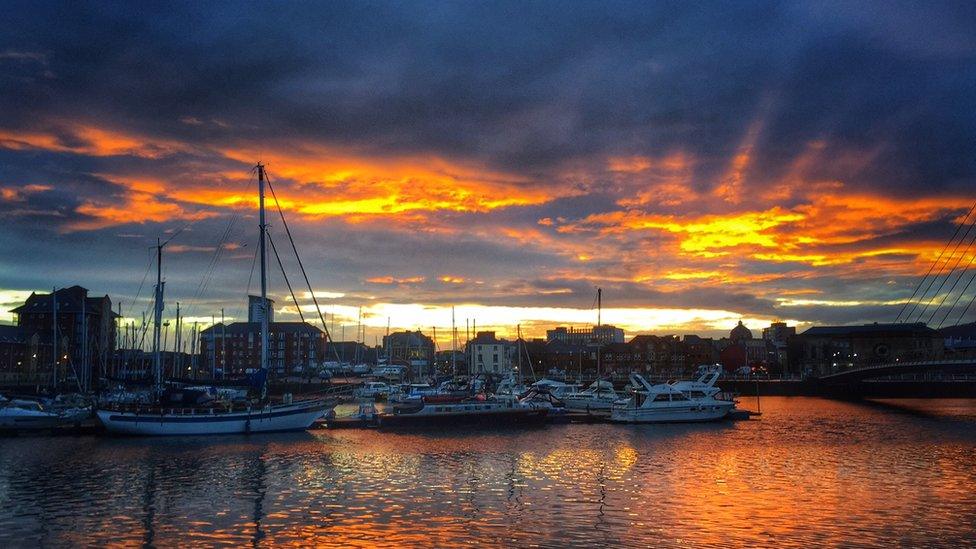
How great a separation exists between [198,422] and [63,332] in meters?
105

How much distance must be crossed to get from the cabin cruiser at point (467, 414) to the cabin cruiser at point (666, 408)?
950cm

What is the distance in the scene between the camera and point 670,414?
3435 inches

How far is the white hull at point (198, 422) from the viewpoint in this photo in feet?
227

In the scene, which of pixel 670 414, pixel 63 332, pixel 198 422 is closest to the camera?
pixel 198 422

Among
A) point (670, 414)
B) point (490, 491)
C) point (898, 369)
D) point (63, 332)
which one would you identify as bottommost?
point (490, 491)

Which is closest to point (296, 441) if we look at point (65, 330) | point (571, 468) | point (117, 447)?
point (117, 447)

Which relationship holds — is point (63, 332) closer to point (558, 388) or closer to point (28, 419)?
point (28, 419)

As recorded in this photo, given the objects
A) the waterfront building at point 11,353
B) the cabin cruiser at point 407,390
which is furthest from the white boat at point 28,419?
the waterfront building at point 11,353

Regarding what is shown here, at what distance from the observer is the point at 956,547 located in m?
29.4

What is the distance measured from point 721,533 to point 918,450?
129 feet

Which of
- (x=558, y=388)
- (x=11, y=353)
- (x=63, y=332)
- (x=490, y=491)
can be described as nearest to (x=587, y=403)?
(x=558, y=388)

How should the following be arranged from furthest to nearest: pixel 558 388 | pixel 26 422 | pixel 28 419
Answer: pixel 558 388, pixel 28 419, pixel 26 422

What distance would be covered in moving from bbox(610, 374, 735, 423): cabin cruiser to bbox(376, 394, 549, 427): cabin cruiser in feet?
31.2

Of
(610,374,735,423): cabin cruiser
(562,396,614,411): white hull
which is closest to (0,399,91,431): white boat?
(610,374,735,423): cabin cruiser
